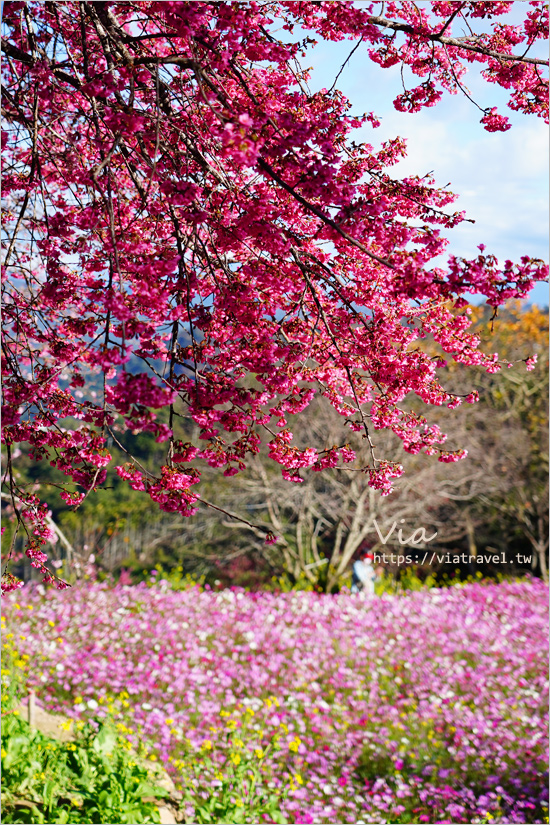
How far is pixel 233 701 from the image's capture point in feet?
15.9

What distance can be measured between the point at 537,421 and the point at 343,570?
4384mm

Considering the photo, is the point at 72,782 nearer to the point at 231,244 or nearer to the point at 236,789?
the point at 236,789

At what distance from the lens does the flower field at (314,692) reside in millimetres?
3990

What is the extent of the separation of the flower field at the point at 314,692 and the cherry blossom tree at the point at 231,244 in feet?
7.27

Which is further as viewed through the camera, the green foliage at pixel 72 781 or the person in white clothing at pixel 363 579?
the person in white clothing at pixel 363 579

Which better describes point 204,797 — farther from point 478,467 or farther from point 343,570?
point 478,467

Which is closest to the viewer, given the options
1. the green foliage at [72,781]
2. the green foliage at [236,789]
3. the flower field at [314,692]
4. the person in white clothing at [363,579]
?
the green foliage at [72,781]

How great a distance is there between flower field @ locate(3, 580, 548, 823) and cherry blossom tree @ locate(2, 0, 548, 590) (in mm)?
2217

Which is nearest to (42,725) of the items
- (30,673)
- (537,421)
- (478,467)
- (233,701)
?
(30,673)

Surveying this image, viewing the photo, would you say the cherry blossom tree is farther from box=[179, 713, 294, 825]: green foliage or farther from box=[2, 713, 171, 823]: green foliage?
box=[179, 713, 294, 825]: green foliage

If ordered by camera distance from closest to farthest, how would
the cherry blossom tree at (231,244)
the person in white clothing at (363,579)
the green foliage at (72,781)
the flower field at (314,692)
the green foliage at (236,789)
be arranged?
the cherry blossom tree at (231,244)
the green foliage at (72,781)
the green foliage at (236,789)
the flower field at (314,692)
the person in white clothing at (363,579)

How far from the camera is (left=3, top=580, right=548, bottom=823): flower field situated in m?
3.99

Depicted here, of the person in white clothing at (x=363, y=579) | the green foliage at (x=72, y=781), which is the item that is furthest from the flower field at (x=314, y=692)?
the person in white clothing at (x=363, y=579)

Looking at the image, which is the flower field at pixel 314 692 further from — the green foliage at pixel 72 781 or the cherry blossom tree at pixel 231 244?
the cherry blossom tree at pixel 231 244
